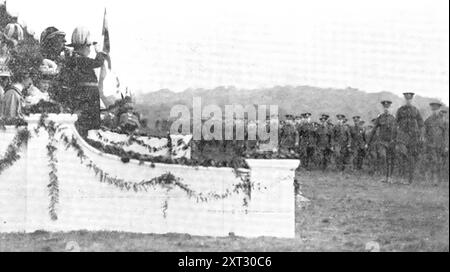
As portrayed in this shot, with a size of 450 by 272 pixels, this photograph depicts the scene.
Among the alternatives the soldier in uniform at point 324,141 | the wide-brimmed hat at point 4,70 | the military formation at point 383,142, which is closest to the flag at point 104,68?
the wide-brimmed hat at point 4,70

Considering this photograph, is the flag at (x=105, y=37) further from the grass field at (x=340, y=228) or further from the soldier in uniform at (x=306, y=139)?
the soldier in uniform at (x=306, y=139)

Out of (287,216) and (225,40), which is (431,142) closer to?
(287,216)

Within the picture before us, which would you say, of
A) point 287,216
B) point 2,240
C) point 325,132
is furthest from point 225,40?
point 2,240

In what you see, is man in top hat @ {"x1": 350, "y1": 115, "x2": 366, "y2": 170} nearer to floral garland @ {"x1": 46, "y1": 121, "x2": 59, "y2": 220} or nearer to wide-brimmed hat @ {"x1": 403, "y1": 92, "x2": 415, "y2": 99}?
wide-brimmed hat @ {"x1": 403, "y1": 92, "x2": 415, "y2": 99}

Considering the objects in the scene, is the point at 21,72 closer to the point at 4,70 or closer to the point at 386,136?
the point at 4,70

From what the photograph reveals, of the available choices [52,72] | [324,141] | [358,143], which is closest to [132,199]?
[52,72]

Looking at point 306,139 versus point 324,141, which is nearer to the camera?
point 324,141
